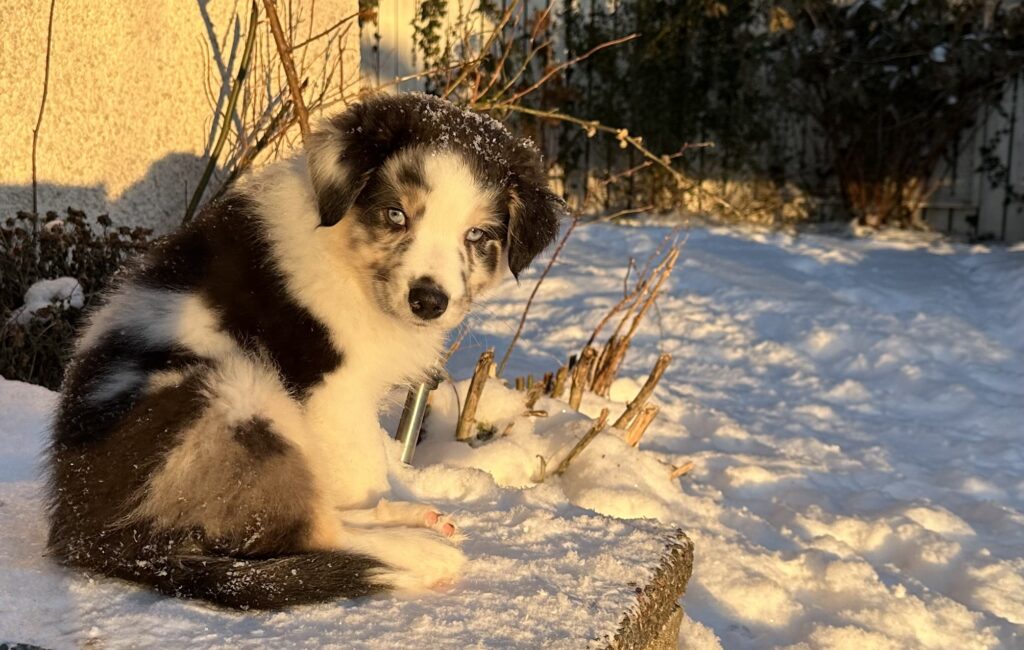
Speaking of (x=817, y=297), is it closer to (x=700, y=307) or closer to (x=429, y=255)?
(x=700, y=307)

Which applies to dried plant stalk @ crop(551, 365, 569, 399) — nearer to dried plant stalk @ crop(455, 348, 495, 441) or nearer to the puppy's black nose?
dried plant stalk @ crop(455, 348, 495, 441)

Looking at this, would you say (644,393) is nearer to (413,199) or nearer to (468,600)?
(413,199)

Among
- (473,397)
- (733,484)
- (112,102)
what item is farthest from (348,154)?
(112,102)

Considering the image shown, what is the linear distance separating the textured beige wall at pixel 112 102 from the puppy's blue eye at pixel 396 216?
2552 mm

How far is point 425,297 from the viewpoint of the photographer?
2.30 metres

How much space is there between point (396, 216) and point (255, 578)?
942mm

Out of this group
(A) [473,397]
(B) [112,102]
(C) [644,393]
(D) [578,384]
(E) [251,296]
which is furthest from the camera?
(B) [112,102]

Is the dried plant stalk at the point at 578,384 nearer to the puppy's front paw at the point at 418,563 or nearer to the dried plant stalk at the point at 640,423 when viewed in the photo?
the dried plant stalk at the point at 640,423

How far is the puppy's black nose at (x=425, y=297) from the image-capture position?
2.30m

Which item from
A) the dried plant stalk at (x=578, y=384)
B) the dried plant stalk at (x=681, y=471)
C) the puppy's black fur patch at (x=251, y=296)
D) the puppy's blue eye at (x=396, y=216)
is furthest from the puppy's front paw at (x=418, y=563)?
the dried plant stalk at (x=578, y=384)

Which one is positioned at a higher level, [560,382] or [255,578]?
[255,578]

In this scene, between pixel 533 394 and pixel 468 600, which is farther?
pixel 533 394

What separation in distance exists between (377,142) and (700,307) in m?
4.62

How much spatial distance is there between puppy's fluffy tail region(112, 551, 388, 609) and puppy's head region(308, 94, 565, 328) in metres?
0.63
